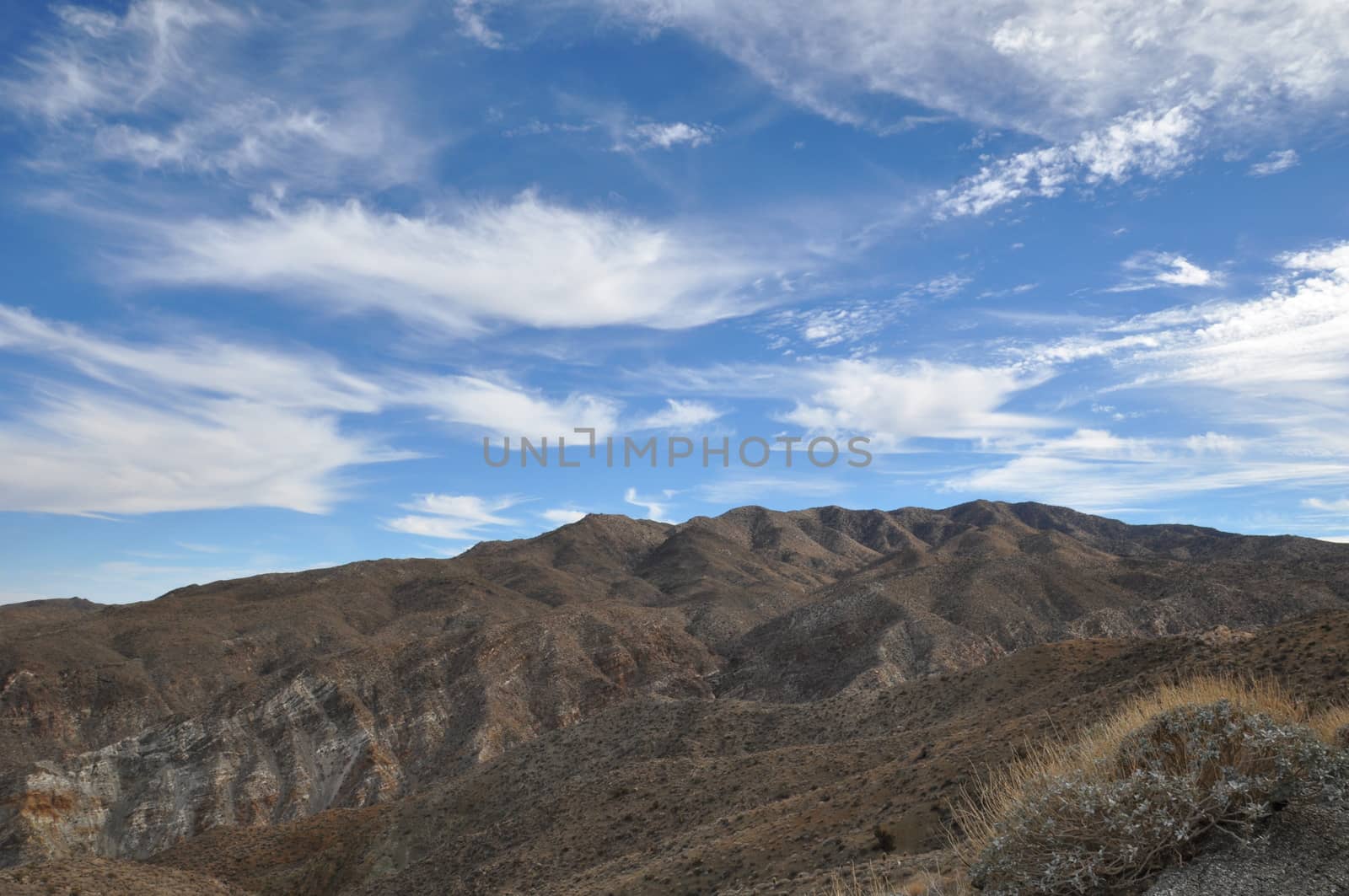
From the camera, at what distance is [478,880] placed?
25.1m

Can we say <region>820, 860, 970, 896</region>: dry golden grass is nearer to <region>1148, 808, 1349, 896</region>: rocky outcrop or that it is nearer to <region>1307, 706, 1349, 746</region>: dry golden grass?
<region>1148, 808, 1349, 896</region>: rocky outcrop

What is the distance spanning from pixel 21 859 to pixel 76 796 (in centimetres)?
698

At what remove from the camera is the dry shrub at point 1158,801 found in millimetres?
6199

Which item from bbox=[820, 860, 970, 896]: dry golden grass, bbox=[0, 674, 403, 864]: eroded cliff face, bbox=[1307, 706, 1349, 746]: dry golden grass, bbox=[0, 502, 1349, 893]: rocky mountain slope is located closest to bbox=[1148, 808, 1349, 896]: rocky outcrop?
bbox=[1307, 706, 1349, 746]: dry golden grass

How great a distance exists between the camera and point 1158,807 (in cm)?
639

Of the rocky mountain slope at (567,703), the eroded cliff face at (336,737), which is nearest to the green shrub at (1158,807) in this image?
the rocky mountain slope at (567,703)

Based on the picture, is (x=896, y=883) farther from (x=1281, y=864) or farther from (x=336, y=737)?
(x=336, y=737)

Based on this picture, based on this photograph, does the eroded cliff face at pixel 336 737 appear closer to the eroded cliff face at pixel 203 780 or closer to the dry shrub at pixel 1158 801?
the eroded cliff face at pixel 203 780

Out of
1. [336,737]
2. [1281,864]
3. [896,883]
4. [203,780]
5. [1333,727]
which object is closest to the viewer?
[1281,864]

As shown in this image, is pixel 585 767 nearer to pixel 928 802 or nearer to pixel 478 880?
pixel 478 880

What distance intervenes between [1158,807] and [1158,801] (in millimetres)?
49

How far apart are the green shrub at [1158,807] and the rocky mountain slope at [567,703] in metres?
7.90

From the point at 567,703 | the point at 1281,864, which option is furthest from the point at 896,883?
the point at 567,703

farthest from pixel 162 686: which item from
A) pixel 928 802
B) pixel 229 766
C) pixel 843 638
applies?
pixel 928 802
